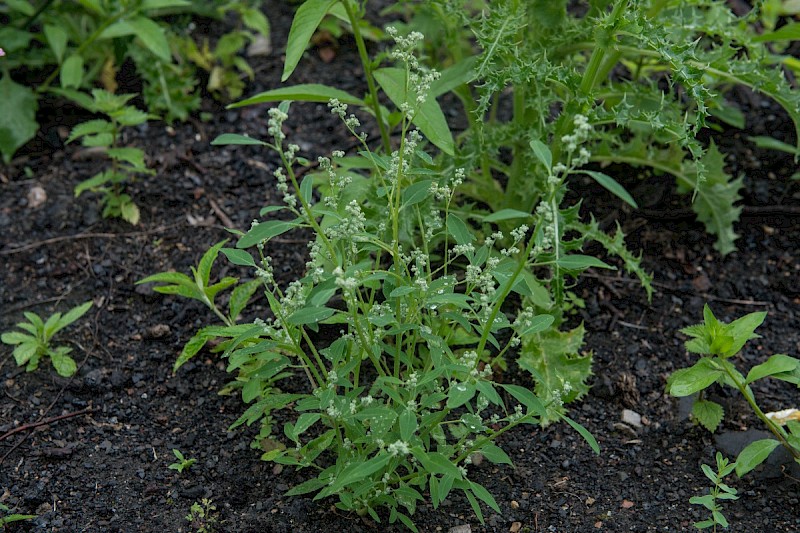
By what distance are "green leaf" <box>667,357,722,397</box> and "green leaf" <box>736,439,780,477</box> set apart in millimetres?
217

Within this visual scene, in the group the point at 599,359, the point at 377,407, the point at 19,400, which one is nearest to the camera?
the point at 377,407

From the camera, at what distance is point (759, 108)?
161 inches

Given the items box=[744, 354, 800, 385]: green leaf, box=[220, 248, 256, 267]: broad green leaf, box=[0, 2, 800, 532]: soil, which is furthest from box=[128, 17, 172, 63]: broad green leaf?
box=[744, 354, 800, 385]: green leaf

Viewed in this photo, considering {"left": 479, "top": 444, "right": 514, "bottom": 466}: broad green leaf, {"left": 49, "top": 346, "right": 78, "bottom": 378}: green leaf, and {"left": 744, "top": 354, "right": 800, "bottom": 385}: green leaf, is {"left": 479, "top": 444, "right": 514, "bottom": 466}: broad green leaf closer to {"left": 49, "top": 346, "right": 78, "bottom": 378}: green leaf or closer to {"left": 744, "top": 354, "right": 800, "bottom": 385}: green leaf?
{"left": 744, "top": 354, "right": 800, "bottom": 385}: green leaf

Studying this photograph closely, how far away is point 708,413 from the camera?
2699mm

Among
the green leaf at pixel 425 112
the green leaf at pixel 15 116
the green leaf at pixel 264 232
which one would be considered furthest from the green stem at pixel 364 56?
the green leaf at pixel 15 116

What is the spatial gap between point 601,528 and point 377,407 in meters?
0.85

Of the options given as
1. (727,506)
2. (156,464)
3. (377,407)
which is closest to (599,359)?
(727,506)

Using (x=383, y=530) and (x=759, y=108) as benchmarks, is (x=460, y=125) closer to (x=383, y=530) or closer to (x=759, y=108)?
(x=759, y=108)

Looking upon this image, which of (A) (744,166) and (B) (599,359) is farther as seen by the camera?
(A) (744,166)

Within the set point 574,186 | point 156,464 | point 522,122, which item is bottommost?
point 156,464

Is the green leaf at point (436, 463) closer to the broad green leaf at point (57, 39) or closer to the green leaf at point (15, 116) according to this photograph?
the green leaf at point (15, 116)

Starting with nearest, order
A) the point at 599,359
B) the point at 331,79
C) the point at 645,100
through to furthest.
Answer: the point at 599,359 → the point at 645,100 → the point at 331,79

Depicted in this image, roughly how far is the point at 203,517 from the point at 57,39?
2.47 m
